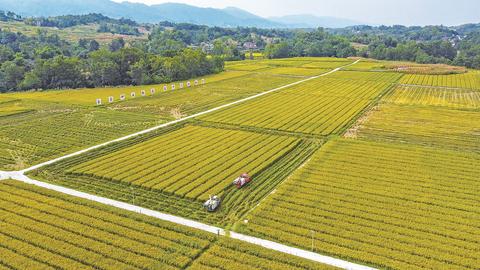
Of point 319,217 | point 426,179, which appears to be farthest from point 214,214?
point 426,179

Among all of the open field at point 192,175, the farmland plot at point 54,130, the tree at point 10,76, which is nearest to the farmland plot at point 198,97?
the farmland plot at point 54,130

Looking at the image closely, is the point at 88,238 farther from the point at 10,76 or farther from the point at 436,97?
the point at 10,76

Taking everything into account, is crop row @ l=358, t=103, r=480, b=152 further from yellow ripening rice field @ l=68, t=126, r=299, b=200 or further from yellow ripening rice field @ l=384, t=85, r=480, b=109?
yellow ripening rice field @ l=68, t=126, r=299, b=200

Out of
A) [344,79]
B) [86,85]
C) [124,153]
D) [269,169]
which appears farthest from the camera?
[344,79]

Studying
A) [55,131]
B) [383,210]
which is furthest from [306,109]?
[55,131]

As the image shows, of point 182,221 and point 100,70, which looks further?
point 100,70

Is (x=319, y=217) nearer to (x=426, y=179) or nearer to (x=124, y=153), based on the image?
(x=426, y=179)
